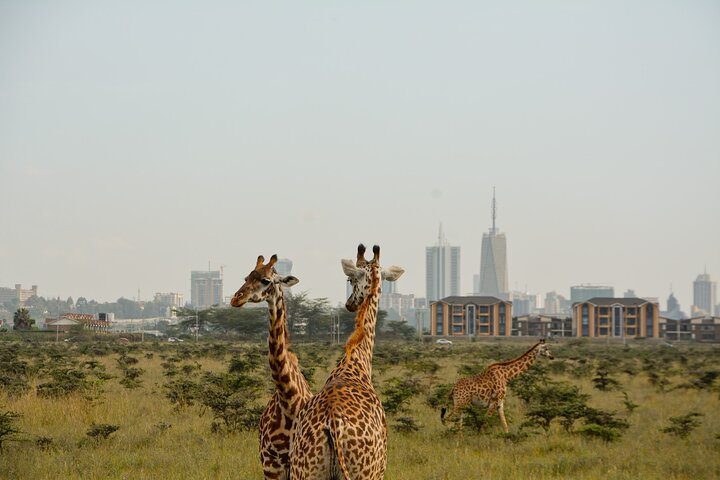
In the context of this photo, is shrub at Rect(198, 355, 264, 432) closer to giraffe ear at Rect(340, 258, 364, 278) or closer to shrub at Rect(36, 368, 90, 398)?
shrub at Rect(36, 368, 90, 398)

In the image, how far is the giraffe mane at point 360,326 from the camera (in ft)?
25.0

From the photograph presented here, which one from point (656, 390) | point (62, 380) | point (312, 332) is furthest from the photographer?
point (312, 332)

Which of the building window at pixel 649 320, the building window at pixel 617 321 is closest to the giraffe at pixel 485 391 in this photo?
the building window at pixel 617 321

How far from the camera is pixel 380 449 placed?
22.8 feet

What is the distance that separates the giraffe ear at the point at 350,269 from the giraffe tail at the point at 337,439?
1728 millimetres

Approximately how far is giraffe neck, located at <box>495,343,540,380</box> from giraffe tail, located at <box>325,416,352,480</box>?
38.6 feet

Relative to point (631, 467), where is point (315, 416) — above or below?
above

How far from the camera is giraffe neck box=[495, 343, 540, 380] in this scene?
18109 mm

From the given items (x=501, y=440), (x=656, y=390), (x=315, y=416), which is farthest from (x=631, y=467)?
(x=656, y=390)

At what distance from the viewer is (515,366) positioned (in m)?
18.5

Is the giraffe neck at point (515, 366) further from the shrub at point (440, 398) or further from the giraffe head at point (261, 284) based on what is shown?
the giraffe head at point (261, 284)

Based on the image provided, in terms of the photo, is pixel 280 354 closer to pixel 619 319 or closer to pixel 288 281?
pixel 288 281

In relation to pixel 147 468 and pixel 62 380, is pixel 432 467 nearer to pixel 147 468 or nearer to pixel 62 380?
pixel 147 468

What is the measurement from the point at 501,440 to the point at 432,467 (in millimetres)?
3417
